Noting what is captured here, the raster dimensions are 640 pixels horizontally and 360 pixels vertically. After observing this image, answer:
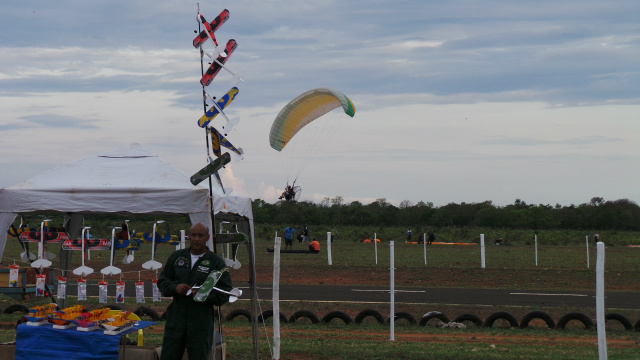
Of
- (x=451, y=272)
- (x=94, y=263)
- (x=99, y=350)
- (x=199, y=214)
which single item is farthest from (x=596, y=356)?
(x=94, y=263)

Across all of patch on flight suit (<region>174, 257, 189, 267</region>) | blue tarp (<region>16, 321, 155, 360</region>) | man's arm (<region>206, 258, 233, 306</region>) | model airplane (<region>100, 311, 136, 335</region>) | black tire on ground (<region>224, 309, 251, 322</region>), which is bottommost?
black tire on ground (<region>224, 309, 251, 322</region>)

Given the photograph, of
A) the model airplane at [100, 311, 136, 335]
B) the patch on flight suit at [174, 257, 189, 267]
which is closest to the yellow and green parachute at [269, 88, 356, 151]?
the model airplane at [100, 311, 136, 335]

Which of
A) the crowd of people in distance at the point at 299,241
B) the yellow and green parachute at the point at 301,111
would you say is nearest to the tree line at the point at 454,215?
the crowd of people in distance at the point at 299,241

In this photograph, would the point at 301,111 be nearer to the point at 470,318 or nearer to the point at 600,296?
the point at 470,318

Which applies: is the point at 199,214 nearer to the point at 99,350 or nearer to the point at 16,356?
the point at 99,350

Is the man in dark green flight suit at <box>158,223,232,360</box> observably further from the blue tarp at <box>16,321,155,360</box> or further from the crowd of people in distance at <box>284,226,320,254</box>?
the crowd of people in distance at <box>284,226,320,254</box>

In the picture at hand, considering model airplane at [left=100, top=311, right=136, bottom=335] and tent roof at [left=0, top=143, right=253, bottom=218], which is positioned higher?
tent roof at [left=0, top=143, right=253, bottom=218]

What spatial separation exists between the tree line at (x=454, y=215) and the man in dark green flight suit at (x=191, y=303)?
2915 inches

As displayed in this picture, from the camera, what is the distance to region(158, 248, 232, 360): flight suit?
862cm

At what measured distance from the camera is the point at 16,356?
31.5 ft

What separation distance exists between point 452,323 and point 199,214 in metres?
8.20

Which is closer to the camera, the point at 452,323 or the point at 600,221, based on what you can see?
the point at 452,323

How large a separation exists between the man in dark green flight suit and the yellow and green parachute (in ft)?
30.3

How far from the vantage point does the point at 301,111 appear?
1888 cm
